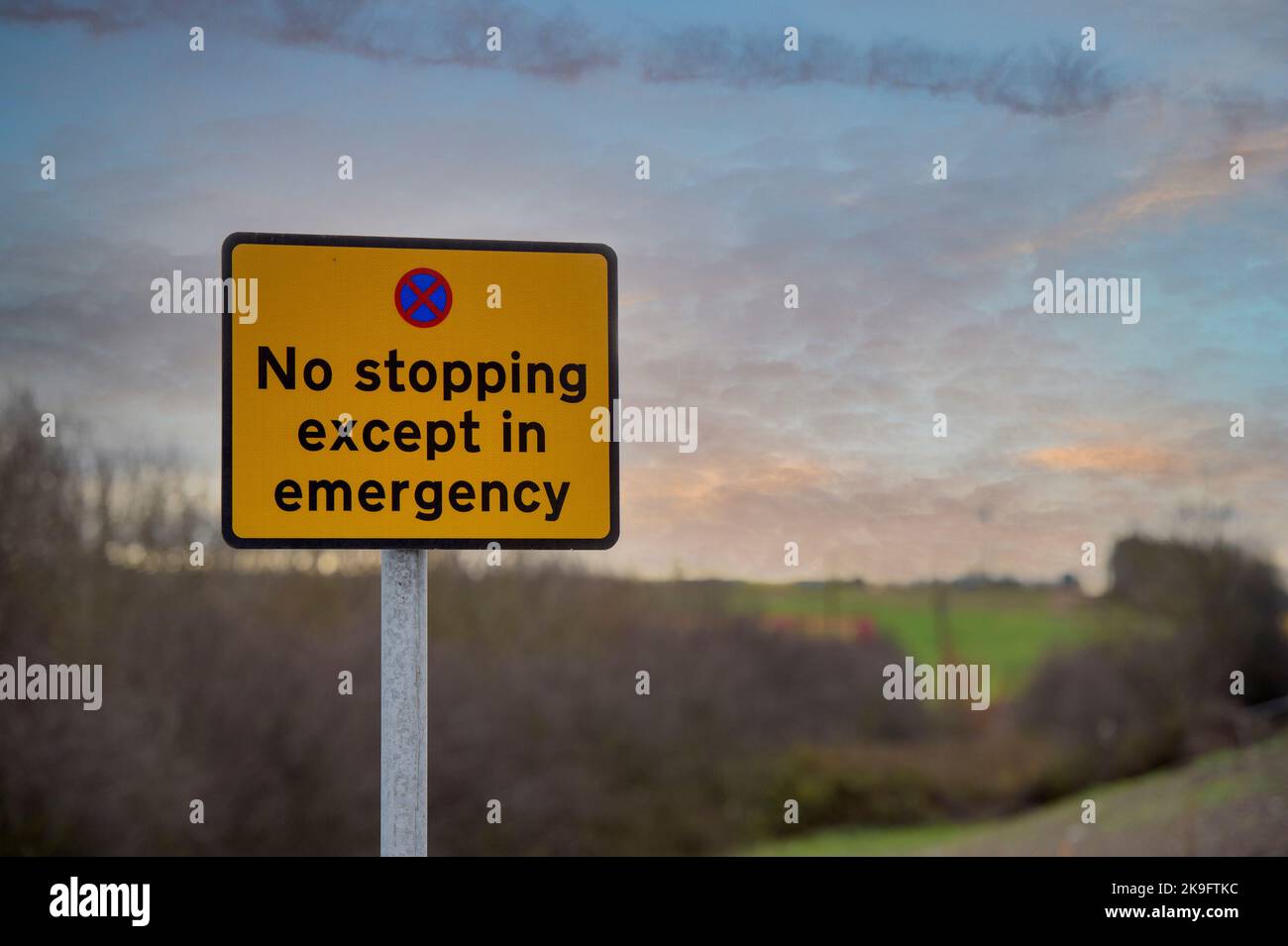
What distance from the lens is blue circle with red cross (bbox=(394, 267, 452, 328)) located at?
104 inches

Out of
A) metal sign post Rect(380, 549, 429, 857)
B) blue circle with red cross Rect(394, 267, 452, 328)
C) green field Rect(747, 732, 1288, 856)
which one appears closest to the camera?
metal sign post Rect(380, 549, 429, 857)

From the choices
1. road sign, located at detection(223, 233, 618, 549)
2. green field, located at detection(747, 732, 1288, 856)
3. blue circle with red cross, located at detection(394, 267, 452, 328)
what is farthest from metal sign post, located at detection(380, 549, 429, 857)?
green field, located at detection(747, 732, 1288, 856)

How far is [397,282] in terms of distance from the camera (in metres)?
2.64

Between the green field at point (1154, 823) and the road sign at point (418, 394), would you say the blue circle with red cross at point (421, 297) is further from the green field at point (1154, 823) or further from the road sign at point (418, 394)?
the green field at point (1154, 823)

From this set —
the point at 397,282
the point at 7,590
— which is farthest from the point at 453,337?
the point at 7,590

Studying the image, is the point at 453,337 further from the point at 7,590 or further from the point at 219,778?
the point at 219,778

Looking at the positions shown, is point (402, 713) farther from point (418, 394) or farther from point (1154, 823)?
point (1154, 823)

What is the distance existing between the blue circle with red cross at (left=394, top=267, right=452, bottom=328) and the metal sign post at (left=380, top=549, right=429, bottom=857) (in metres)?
0.65

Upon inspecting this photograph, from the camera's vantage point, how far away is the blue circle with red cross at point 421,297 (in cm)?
265

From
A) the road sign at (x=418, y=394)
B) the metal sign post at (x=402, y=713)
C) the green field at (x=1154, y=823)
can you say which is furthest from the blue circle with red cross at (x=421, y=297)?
the green field at (x=1154, y=823)

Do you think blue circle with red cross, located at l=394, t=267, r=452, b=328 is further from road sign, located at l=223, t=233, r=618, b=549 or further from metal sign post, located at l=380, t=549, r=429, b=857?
metal sign post, located at l=380, t=549, r=429, b=857

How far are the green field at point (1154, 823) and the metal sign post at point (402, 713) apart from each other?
7476mm

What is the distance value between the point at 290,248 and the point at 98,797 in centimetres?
899
